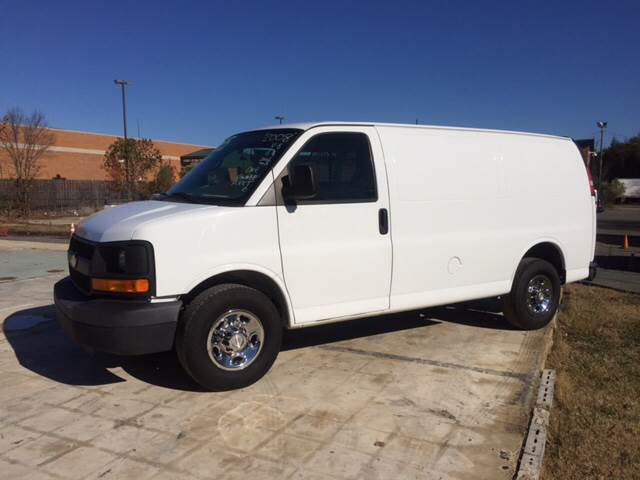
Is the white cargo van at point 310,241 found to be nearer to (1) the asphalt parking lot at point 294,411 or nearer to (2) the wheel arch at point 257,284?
(2) the wheel arch at point 257,284

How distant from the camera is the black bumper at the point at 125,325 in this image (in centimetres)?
399

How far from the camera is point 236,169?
4.88 meters

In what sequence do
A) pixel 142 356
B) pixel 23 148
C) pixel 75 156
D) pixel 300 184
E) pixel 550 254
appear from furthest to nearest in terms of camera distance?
1. pixel 75 156
2. pixel 23 148
3. pixel 550 254
4. pixel 142 356
5. pixel 300 184

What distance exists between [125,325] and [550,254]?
4.78 meters

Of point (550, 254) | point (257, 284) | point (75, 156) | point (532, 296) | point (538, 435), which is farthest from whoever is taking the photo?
→ point (75, 156)

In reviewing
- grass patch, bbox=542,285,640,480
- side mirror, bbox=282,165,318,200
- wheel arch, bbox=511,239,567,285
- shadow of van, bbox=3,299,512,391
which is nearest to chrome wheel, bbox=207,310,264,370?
shadow of van, bbox=3,299,512,391

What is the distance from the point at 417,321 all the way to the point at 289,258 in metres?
2.60

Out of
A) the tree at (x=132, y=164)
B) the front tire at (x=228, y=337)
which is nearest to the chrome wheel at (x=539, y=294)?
the front tire at (x=228, y=337)

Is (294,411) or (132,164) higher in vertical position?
(132,164)

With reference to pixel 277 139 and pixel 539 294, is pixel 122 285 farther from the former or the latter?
pixel 539 294

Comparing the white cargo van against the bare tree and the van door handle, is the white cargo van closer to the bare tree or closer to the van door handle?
the van door handle

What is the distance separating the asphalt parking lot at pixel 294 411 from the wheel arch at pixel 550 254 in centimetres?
93

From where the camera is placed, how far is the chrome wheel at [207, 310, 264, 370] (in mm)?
4340

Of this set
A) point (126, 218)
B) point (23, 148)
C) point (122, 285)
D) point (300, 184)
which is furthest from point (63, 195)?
point (300, 184)
